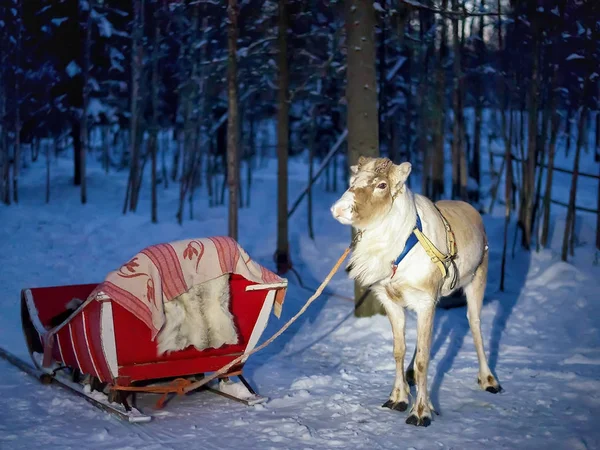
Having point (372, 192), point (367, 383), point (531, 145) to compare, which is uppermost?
point (531, 145)

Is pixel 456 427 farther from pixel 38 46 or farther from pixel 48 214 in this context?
pixel 38 46

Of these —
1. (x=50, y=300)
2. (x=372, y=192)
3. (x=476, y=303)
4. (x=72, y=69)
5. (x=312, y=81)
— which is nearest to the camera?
(x=372, y=192)

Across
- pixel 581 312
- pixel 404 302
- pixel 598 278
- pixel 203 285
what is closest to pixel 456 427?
pixel 404 302

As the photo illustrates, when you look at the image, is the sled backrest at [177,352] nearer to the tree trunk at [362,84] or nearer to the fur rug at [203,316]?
the fur rug at [203,316]

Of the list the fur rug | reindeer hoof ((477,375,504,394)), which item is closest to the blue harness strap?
the fur rug

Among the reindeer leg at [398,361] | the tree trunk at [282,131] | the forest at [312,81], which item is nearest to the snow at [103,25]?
the forest at [312,81]

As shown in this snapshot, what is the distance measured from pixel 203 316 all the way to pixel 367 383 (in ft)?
6.55

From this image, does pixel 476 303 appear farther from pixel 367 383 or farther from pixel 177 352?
pixel 177 352

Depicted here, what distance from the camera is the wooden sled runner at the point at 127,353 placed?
5863mm

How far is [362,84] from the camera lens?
9984 mm

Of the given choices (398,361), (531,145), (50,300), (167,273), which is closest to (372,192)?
(398,361)

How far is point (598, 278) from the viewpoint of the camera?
12.2 meters

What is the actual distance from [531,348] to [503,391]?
6.97 feet

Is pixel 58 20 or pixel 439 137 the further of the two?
pixel 58 20
